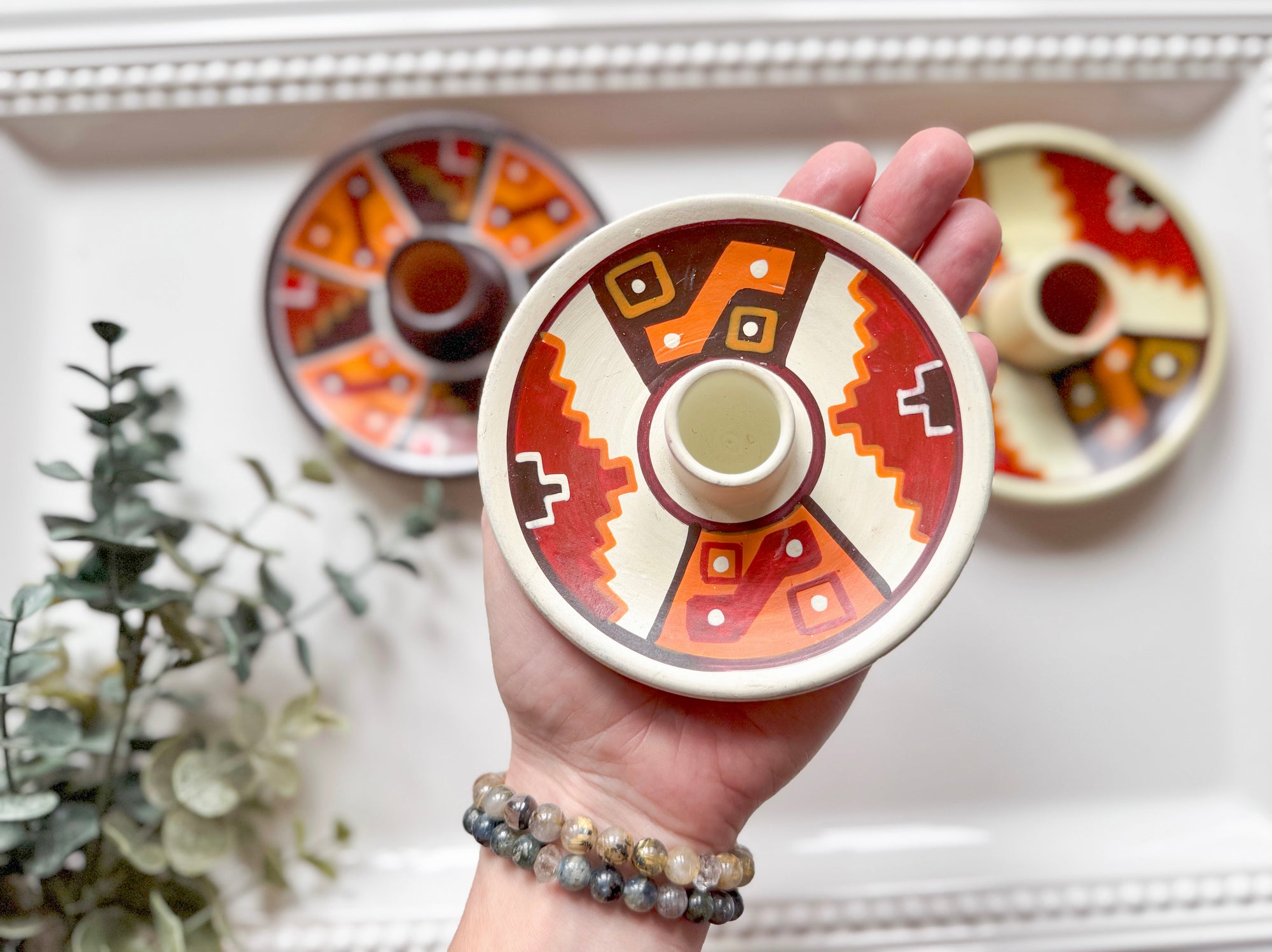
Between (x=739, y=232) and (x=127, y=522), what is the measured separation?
0.66 meters

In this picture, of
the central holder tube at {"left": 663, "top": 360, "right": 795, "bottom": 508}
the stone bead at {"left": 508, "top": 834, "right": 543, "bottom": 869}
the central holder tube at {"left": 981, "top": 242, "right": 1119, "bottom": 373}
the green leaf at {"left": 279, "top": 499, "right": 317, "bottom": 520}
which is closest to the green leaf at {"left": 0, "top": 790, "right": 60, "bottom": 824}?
the green leaf at {"left": 279, "top": 499, "right": 317, "bottom": 520}

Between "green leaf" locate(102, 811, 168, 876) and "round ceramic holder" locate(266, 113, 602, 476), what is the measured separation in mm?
444

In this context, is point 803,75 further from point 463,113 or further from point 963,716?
point 963,716

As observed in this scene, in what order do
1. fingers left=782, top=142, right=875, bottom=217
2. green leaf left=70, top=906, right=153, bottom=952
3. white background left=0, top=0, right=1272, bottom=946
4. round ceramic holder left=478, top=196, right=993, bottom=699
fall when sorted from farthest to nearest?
1. white background left=0, top=0, right=1272, bottom=946
2. green leaf left=70, top=906, right=153, bottom=952
3. fingers left=782, top=142, right=875, bottom=217
4. round ceramic holder left=478, top=196, right=993, bottom=699

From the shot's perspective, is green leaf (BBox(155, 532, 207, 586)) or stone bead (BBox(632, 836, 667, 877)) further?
green leaf (BBox(155, 532, 207, 586))

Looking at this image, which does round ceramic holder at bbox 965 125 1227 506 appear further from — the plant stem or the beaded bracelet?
the plant stem

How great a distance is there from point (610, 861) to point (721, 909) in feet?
0.33

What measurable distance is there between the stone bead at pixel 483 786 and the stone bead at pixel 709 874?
0.18 meters

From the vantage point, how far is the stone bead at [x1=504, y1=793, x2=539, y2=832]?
715 mm

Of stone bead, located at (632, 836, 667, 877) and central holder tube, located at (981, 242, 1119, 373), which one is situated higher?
central holder tube, located at (981, 242, 1119, 373)

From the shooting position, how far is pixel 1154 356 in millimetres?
945

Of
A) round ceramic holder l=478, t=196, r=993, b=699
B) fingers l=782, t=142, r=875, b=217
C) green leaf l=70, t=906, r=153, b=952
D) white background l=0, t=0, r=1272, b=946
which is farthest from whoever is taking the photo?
white background l=0, t=0, r=1272, b=946

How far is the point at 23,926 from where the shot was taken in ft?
2.80

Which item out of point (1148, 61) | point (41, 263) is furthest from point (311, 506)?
point (1148, 61)
